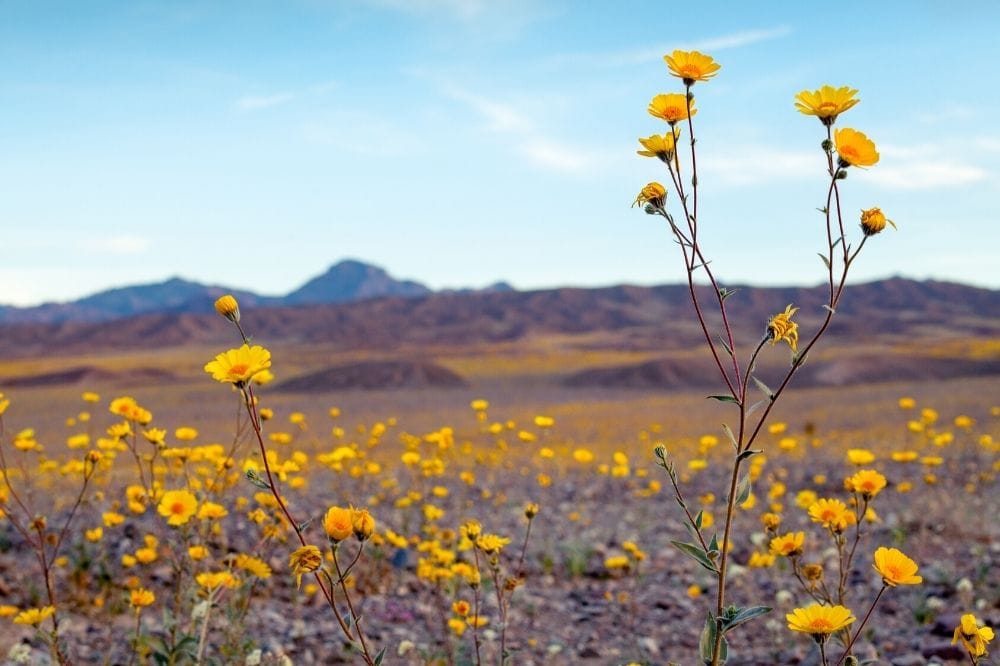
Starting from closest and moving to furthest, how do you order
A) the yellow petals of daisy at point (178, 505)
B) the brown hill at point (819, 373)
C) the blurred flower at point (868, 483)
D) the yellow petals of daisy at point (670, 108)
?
1. the yellow petals of daisy at point (670, 108)
2. the blurred flower at point (868, 483)
3. the yellow petals of daisy at point (178, 505)
4. the brown hill at point (819, 373)

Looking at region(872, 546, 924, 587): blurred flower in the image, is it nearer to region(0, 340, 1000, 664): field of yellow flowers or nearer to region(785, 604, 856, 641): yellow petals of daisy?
region(785, 604, 856, 641): yellow petals of daisy

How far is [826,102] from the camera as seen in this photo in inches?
72.2

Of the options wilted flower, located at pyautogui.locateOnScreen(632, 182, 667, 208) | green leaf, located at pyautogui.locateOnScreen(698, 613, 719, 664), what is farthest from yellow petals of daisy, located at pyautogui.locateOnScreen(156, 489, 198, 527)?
wilted flower, located at pyautogui.locateOnScreen(632, 182, 667, 208)

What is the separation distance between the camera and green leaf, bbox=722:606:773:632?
176 cm

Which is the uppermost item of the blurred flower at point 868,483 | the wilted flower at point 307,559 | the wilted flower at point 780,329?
the wilted flower at point 780,329

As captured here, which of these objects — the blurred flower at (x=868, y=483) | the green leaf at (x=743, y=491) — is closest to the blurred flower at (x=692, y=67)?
the green leaf at (x=743, y=491)

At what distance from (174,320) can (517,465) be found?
9102 cm

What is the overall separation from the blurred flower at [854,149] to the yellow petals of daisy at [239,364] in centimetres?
137

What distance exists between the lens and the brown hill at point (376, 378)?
3706 cm

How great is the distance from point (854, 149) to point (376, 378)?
36.7 metres

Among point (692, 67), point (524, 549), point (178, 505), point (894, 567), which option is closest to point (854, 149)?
point (692, 67)

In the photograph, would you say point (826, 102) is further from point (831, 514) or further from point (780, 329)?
point (831, 514)

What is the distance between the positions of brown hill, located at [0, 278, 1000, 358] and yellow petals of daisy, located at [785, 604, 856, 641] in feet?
228

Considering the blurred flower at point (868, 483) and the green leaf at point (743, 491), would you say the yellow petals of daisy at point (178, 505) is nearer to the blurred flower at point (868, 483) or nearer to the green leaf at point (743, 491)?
the green leaf at point (743, 491)
